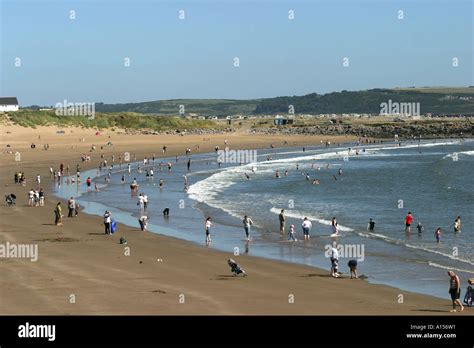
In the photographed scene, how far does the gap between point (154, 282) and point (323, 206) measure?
22.5m

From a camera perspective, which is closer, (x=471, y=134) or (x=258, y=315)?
(x=258, y=315)

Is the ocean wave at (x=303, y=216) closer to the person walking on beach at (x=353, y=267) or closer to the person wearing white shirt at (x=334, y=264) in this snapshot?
the person wearing white shirt at (x=334, y=264)

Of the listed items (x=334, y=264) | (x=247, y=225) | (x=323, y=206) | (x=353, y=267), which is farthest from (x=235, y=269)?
(x=323, y=206)

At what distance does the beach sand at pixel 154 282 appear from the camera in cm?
1809

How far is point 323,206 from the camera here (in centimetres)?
4262

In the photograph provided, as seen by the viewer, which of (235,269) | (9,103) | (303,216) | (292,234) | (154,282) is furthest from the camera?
(9,103)

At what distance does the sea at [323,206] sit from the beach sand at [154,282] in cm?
143

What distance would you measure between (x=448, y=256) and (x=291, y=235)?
6.14 m

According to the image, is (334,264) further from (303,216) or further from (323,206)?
(323,206)

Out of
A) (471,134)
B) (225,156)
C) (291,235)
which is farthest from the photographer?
(471,134)

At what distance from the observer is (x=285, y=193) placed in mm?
49375
